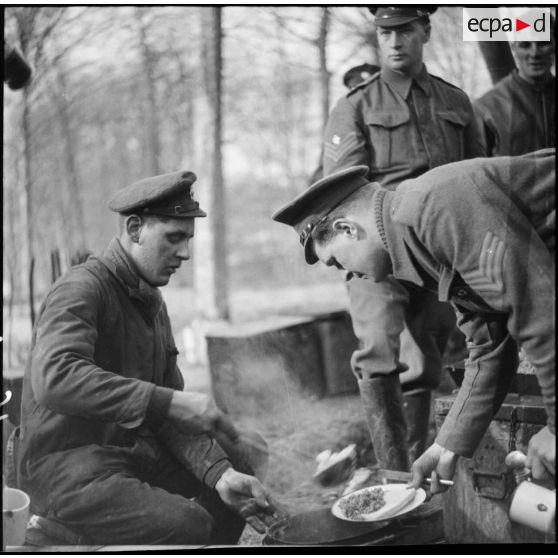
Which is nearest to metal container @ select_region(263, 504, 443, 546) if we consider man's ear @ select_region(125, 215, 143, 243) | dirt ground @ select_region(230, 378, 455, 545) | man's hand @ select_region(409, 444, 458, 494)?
dirt ground @ select_region(230, 378, 455, 545)

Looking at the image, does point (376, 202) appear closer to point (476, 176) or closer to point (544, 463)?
point (476, 176)

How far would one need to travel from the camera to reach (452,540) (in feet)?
12.0

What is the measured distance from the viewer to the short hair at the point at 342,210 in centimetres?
328

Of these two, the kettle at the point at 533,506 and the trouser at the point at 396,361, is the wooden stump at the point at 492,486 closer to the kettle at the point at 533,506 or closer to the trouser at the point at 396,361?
the kettle at the point at 533,506

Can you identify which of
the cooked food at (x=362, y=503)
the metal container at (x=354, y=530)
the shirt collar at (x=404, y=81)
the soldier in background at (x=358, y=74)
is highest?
the soldier in background at (x=358, y=74)

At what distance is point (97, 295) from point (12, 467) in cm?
88

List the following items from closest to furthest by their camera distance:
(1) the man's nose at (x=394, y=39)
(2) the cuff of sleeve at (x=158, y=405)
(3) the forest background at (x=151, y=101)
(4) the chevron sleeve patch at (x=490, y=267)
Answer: (4) the chevron sleeve patch at (x=490, y=267), (2) the cuff of sleeve at (x=158, y=405), (3) the forest background at (x=151, y=101), (1) the man's nose at (x=394, y=39)

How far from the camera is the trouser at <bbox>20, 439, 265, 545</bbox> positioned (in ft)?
11.5

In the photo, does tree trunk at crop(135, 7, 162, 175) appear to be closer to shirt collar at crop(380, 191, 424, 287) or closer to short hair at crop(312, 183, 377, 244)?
short hair at crop(312, 183, 377, 244)

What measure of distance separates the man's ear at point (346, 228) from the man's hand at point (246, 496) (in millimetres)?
1185

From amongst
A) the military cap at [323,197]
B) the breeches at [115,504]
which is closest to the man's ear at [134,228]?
the military cap at [323,197]

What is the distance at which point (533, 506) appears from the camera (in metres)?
3.29

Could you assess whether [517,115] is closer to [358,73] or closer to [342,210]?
[358,73]

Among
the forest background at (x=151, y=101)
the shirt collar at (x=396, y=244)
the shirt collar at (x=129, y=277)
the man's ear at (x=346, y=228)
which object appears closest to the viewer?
the shirt collar at (x=396, y=244)
